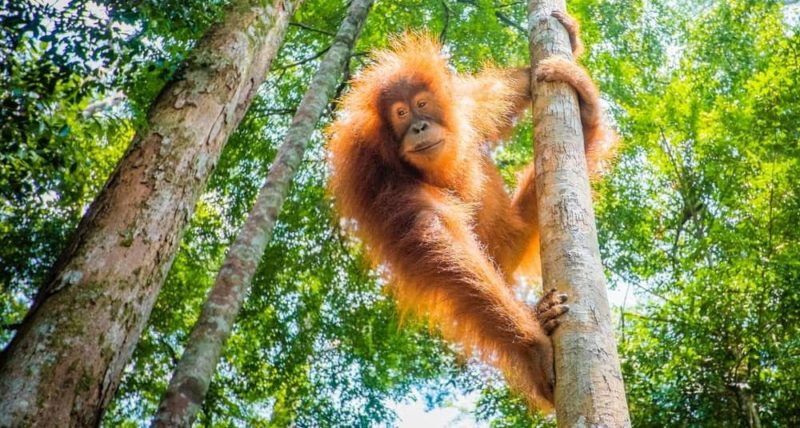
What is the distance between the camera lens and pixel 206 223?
7332 millimetres

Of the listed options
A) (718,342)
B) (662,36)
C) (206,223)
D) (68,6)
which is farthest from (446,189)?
(662,36)

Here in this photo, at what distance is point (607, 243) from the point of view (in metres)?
6.93

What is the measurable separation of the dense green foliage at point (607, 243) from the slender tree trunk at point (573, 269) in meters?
2.18

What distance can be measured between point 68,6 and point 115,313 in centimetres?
136

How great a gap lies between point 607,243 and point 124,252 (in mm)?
5559

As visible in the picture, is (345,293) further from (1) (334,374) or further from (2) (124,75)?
(2) (124,75)

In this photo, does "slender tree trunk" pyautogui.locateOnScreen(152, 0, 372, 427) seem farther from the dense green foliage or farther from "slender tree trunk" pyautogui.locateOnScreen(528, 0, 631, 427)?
"slender tree trunk" pyautogui.locateOnScreen(528, 0, 631, 427)

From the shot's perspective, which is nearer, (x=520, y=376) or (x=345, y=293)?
(x=520, y=376)

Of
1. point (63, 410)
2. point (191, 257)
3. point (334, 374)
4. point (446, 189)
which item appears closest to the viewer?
point (63, 410)

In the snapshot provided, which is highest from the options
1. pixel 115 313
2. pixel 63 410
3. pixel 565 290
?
pixel 565 290

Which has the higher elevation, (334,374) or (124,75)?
(334,374)

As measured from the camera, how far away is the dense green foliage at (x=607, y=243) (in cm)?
469

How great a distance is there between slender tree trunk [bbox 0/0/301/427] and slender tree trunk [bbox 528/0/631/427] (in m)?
1.20

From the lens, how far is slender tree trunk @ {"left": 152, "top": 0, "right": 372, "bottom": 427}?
3.70 meters
